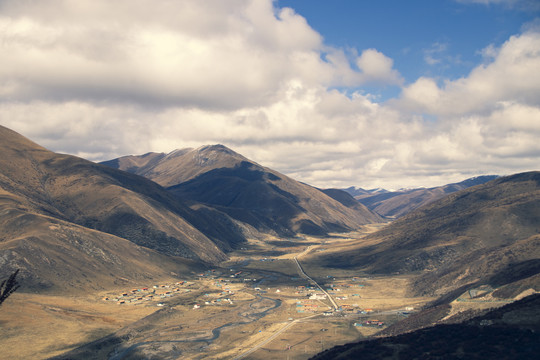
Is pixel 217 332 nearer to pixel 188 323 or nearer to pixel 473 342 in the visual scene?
pixel 188 323

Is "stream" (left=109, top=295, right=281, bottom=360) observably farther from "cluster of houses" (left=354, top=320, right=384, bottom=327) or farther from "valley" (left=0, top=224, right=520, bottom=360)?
"cluster of houses" (left=354, top=320, right=384, bottom=327)

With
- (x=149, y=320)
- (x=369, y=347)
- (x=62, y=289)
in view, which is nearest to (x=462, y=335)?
(x=369, y=347)

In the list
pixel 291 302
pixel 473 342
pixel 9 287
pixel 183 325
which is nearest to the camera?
pixel 9 287

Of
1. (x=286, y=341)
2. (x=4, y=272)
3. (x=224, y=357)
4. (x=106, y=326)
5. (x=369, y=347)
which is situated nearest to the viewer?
(x=369, y=347)

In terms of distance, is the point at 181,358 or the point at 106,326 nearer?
the point at 181,358

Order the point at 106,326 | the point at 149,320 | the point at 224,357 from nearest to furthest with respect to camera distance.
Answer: the point at 224,357 < the point at 106,326 < the point at 149,320

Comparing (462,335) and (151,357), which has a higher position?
(462,335)

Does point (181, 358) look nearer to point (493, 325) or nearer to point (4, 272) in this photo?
point (493, 325)

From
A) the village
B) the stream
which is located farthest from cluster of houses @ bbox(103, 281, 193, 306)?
the stream

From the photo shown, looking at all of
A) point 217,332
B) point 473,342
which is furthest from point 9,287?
point 217,332
